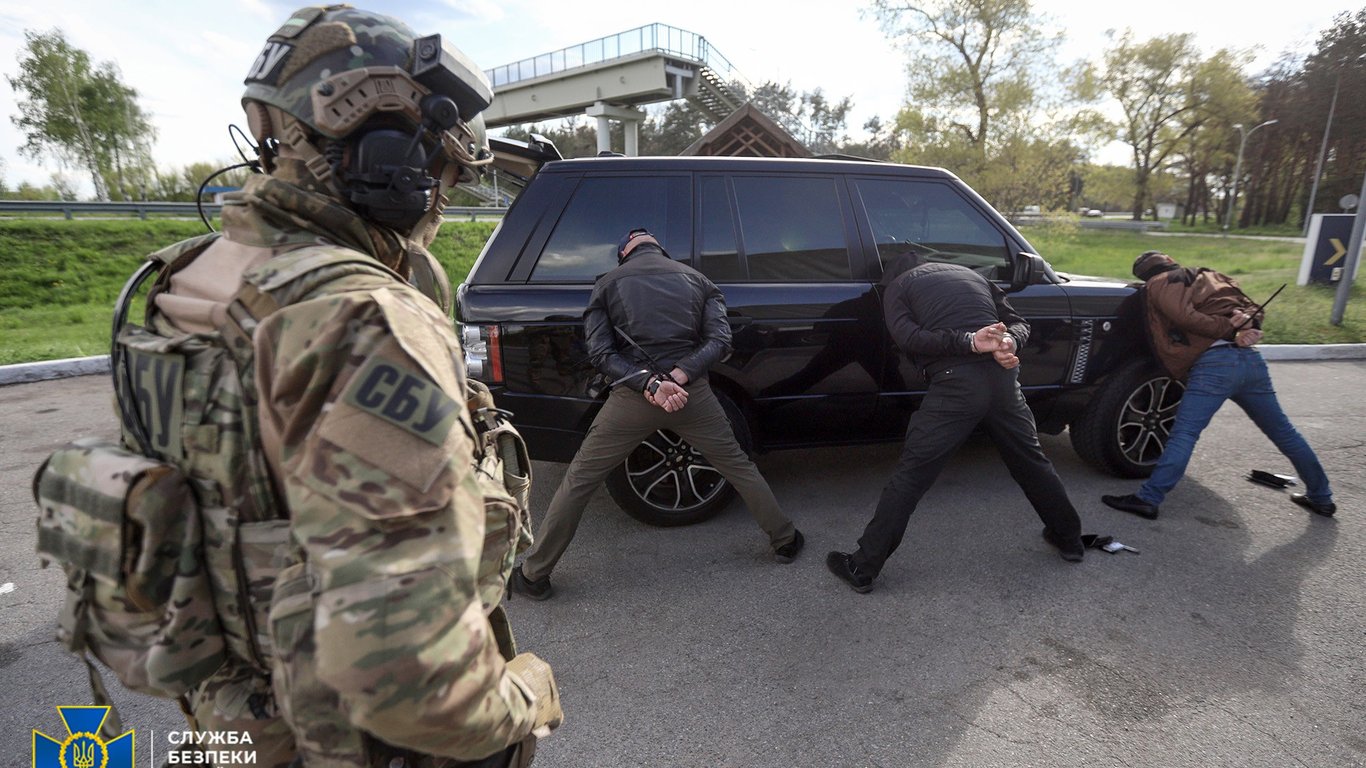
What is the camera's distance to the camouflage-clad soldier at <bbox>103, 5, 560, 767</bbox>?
0.81m

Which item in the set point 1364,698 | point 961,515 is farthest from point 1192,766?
point 961,515

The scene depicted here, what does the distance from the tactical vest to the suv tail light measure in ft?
7.11

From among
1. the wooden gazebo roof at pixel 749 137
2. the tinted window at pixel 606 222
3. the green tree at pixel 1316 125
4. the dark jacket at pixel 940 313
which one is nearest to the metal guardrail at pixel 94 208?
the wooden gazebo roof at pixel 749 137

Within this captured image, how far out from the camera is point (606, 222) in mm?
3455

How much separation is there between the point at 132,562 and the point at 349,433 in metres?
0.45

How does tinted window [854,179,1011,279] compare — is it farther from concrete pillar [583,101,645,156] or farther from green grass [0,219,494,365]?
concrete pillar [583,101,645,156]

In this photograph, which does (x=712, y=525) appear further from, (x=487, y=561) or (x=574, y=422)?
(x=487, y=561)

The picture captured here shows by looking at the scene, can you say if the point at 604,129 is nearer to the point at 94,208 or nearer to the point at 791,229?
the point at 94,208

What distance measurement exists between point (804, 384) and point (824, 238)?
0.83m

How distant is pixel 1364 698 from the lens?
2348 millimetres

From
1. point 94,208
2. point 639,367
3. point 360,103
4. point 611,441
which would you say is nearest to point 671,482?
point 611,441

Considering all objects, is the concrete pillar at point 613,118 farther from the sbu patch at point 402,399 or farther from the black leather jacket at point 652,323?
the sbu patch at point 402,399

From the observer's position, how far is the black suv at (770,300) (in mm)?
3281

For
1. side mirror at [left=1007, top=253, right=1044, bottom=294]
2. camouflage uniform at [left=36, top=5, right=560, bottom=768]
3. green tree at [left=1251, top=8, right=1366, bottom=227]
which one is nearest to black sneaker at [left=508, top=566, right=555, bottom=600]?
camouflage uniform at [left=36, top=5, right=560, bottom=768]
